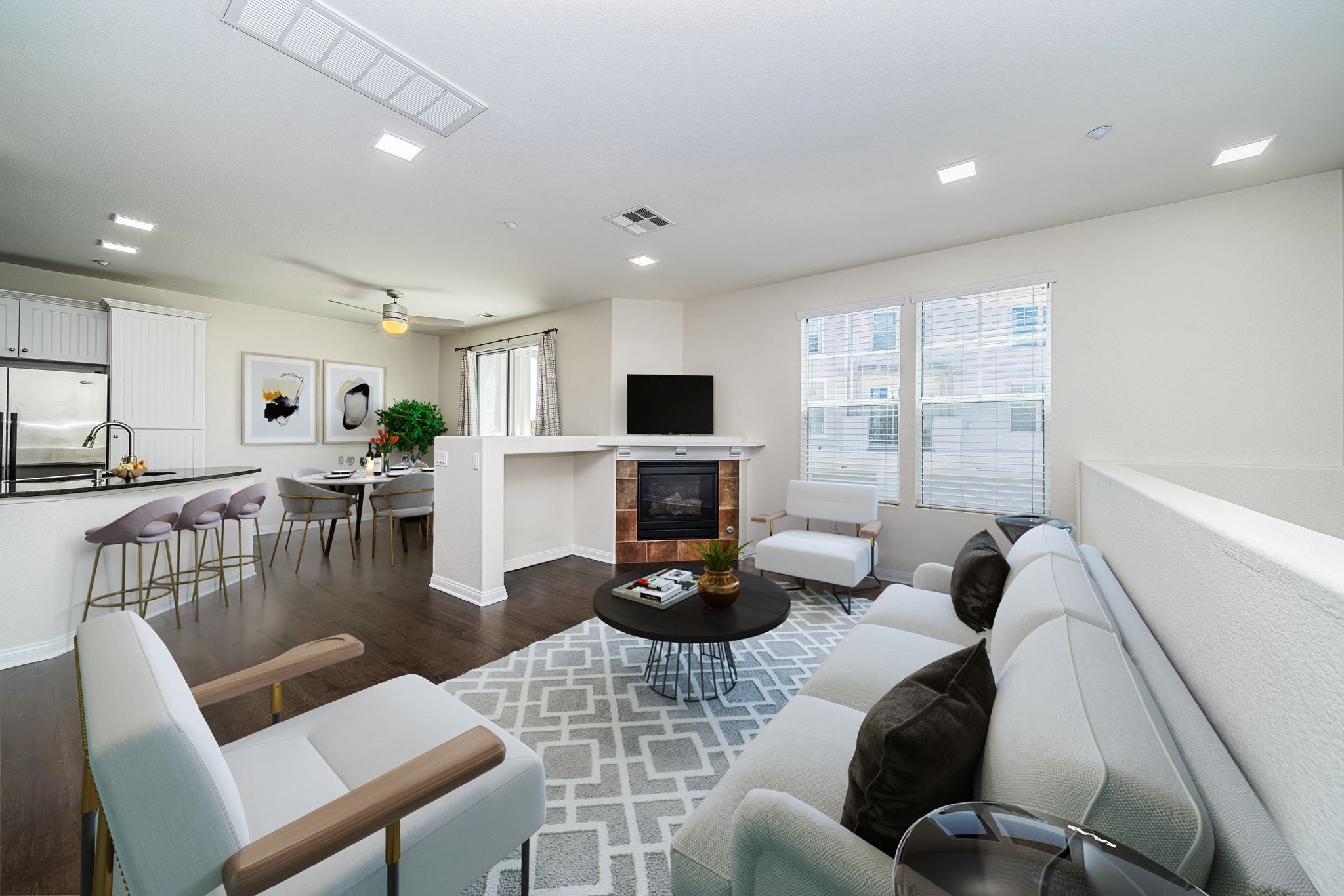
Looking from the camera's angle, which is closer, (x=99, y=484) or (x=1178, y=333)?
(x=99, y=484)

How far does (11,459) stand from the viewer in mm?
4203

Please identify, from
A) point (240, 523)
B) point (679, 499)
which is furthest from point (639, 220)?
point (240, 523)

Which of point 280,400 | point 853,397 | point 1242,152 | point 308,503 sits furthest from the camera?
point 280,400

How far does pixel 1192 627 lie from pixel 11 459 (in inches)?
294

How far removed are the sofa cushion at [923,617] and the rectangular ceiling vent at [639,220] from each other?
281 cm

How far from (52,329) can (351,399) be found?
2.68 meters

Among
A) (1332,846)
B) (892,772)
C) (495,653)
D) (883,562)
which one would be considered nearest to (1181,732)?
(1332,846)

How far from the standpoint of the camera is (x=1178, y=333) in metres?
3.23

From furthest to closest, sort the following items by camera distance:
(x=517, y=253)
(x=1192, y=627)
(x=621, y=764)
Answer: (x=517, y=253) → (x=621, y=764) → (x=1192, y=627)

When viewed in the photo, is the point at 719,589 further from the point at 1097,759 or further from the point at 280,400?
the point at 280,400

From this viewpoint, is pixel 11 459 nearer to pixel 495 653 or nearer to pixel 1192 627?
pixel 495 653

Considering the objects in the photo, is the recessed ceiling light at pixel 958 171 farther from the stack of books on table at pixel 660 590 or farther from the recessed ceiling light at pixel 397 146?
the recessed ceiling light at pixel 397 146

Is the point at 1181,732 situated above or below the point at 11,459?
below

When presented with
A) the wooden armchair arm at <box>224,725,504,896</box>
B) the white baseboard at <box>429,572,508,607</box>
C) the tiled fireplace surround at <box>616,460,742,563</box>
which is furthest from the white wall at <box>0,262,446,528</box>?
the wooden armchair arm at <box>224,725,504,896</box>
